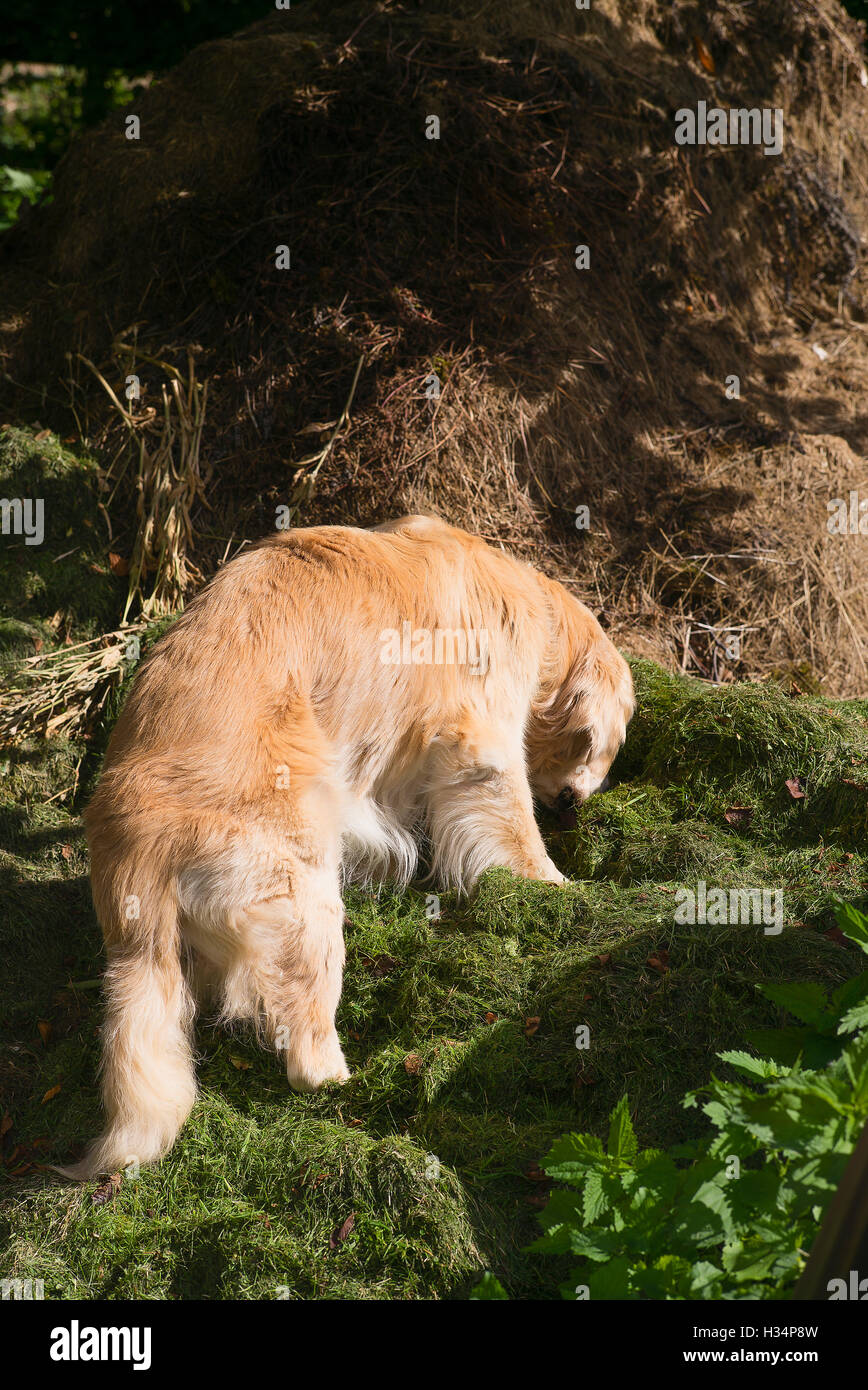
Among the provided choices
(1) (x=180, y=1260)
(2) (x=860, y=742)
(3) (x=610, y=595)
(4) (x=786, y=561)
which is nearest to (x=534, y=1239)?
(1) (x=180, y=1260)

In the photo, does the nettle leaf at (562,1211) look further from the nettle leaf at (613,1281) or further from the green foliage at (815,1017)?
the green foliage at (815,1017)

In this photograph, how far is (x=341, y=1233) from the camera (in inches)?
142

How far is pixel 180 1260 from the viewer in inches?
145

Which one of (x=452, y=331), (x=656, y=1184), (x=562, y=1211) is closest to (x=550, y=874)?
(x=562, y=1211)

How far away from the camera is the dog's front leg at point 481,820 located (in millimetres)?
4977

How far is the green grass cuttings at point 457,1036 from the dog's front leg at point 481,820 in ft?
0.53

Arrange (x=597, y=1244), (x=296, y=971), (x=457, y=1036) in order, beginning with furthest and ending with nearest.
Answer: (x=457, y=1036) < (x=296, y=971) < (x=597, y=1244)

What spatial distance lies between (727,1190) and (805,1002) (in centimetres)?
75

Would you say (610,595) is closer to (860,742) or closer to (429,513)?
(429,513)

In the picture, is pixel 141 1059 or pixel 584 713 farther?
pixel 584 713

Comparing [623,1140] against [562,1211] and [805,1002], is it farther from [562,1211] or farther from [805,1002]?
[805,1002]

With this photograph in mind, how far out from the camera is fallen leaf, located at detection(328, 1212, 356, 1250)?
3.59 metres

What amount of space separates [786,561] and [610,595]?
133cm

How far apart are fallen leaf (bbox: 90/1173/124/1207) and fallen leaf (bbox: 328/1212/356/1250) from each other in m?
0.89
